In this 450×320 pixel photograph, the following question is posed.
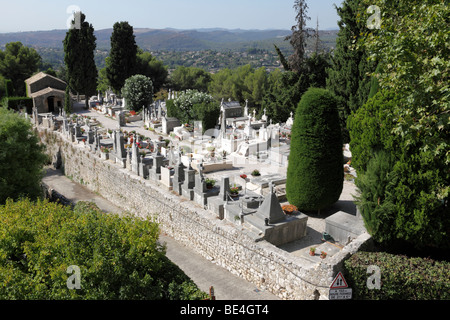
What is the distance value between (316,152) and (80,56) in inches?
1273

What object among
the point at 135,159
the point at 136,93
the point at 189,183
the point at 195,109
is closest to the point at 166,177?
the point at 189,183

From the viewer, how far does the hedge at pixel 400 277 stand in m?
8.95

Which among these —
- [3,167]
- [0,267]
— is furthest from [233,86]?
[0,267]

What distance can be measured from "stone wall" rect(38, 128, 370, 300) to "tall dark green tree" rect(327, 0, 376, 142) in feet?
45.9

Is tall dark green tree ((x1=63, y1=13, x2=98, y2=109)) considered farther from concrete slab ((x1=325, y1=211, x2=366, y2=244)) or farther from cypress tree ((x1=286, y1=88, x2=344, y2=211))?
concrete slab ((x1=325, y1=211, x2=366, y2=244))

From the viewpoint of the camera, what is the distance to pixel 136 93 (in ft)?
123

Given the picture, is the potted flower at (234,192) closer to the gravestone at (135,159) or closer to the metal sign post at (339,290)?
the gravestone at (135,159)

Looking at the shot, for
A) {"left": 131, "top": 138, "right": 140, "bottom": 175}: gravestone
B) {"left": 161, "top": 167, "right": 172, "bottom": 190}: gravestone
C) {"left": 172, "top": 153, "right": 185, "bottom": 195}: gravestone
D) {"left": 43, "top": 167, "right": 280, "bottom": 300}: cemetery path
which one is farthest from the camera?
{"left": 131, "top": 138, "right": 140, "bottom": 175}: gravestone

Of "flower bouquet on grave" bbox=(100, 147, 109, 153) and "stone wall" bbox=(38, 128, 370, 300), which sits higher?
"flower bouquet on grave" bbox=(100, 147, 109, 153)

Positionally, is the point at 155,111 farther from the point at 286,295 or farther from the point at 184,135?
the point at 286,295

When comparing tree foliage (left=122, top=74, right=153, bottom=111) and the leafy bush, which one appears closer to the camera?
the leafy bush

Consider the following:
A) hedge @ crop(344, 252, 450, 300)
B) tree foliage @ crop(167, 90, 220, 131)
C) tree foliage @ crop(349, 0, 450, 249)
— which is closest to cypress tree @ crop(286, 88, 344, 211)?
tree foliage @ crop(349, 0, 450, 249)

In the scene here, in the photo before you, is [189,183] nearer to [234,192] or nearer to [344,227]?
[234,192]

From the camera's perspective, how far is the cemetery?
11.0 metres
